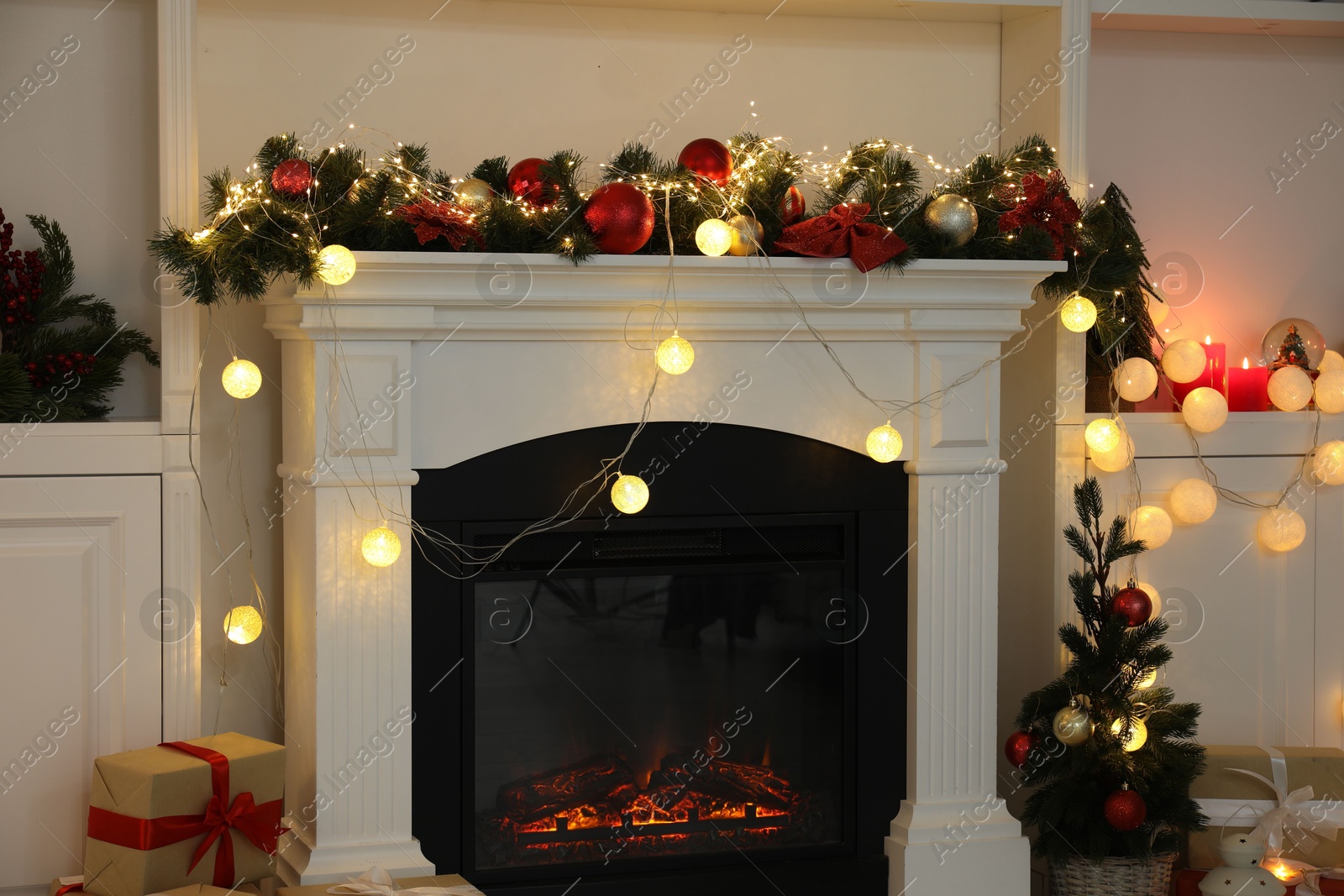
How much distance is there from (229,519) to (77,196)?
29.4 inches

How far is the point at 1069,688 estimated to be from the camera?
244cm

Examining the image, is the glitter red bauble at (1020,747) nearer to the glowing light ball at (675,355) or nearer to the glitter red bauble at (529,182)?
the glowing light ball at (675,355)

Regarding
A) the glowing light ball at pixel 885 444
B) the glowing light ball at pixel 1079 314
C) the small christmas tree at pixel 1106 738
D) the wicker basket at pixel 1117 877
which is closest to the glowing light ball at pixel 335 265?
the glowing light ball at pixel 885 444

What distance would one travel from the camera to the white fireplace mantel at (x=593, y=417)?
2.15m

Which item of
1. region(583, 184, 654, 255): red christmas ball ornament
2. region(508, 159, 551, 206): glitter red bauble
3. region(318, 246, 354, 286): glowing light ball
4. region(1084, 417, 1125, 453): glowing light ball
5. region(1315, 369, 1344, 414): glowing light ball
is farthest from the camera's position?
region(1315, 369, 1344, 414): glowing light ball

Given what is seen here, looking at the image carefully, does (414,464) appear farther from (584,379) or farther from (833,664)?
(833,664)

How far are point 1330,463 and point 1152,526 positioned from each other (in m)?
0.49

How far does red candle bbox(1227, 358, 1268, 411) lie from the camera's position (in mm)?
2750

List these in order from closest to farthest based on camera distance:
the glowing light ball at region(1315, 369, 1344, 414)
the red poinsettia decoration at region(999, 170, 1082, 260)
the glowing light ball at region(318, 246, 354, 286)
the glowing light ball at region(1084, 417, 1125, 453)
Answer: the glowing light ball at region(318, 246, 354, 286), the red poinsettia decoration at region(999, 170, 1082, 260), the glowing light ball at region(1084, 417, 1125, 453), the glowing light ball at region(1315, 369, 1344, 414)

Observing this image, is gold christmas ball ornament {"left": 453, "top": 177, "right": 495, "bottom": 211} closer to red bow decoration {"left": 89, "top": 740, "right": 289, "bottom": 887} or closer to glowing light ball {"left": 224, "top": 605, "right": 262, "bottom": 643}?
glowing light ball {"left": 224, "top": 605, "right": 262, "bottom": 643}

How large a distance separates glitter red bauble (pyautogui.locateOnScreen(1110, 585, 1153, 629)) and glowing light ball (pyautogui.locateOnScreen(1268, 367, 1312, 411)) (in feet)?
2.05

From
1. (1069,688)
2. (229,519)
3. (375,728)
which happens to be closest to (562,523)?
(375,728)

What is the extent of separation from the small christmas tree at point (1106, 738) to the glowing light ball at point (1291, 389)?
1.79ft

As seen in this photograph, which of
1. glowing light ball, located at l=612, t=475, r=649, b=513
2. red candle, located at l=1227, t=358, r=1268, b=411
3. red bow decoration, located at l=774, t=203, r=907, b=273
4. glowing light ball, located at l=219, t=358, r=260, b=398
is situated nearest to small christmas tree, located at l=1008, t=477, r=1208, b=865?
red candle, located at l=1227, t=358, r=1268, b=411
